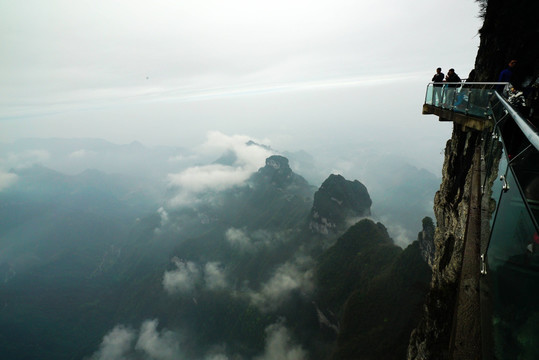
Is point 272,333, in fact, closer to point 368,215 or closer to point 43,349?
point 368,215

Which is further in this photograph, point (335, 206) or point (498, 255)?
Result: point (335, 206)

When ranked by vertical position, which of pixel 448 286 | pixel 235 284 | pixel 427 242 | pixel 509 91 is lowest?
pixel 235 284

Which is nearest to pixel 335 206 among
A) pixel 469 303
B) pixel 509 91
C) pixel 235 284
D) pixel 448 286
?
pixel 235 284

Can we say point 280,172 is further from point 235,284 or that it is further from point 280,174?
point 235,284

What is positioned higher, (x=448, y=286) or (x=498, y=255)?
(x=498, y=255)

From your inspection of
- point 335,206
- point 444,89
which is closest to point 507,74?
point 444,89

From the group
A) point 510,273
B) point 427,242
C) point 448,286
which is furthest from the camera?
point 427,242

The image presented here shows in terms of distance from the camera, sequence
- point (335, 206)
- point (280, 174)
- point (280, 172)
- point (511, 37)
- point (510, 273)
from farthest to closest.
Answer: point (280, 172), point (280, 174), point (335, 206), point (511, 37), point (510, 273)

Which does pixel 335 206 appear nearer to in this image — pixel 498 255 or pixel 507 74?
pixel 507 74

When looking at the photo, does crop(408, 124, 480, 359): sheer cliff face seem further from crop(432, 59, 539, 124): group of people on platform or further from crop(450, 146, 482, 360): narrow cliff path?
crop(432, 59, 539, 124): group of people on platform

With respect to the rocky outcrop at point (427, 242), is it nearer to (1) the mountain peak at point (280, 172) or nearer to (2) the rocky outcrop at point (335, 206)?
(2) the rocky outcrop at point (335, 206)
